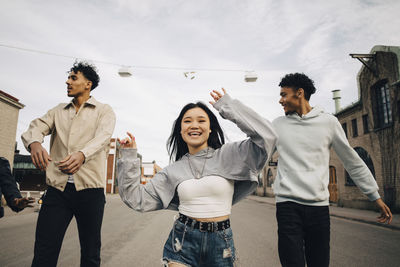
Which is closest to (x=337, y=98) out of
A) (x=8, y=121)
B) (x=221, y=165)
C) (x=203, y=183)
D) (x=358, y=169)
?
(x=8, y=121)

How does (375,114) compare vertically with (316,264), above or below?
above

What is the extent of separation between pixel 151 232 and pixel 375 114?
15729mm

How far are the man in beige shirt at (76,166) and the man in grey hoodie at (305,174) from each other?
65.1 inches

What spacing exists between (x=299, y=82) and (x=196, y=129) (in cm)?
131

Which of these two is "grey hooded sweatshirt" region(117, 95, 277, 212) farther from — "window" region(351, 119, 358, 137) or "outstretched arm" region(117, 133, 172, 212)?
"window" region(351, 119, 358, 137)

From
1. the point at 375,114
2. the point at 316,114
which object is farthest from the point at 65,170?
the point at 375,114

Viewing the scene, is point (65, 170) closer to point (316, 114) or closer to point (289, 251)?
point (289, 251)

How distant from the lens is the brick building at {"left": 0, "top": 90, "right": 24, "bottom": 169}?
16.4 m

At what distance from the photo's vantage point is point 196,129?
2330 millimetres

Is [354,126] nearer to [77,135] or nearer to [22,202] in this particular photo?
[77,135]

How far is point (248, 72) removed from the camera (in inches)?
520

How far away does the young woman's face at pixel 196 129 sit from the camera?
91.0 inches

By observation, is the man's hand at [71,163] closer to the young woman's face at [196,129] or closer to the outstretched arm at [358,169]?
the young woman's face at [196,129]

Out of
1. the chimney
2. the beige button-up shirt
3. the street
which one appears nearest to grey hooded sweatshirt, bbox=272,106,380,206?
the beige button-up shirt
